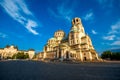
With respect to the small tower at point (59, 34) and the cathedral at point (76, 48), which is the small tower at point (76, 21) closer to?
the cathedral at point (76, 48)

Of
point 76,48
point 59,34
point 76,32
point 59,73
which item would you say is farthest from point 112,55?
point 59,73

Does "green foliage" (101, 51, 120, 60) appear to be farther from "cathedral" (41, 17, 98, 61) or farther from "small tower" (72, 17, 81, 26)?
"small tower" (72, 17, 81, 26)

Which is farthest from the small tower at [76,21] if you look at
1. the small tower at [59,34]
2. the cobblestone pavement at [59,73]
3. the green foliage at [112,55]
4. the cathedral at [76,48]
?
the cobblestone pavement at [59,73]

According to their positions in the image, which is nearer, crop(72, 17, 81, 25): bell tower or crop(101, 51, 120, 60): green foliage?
crop(101, 51, 120, 60): green foliage

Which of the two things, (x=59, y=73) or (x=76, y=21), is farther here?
(x=76, y=21)

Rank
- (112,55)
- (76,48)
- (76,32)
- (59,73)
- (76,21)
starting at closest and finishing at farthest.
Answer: (59,73), (76,48), (112,55), (76,32), (76,21)

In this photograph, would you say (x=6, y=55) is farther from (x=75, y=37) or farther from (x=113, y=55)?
(x=113, y=55)

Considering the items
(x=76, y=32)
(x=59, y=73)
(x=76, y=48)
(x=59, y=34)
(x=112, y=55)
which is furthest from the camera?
(x=59, y=34)

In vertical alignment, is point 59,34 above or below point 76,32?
above

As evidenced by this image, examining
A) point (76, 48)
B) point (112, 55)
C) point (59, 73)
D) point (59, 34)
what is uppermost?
point (59, 34)

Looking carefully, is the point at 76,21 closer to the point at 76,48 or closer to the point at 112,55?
the point at 76,48

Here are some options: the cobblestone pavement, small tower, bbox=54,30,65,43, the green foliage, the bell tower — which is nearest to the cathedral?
the bell tower

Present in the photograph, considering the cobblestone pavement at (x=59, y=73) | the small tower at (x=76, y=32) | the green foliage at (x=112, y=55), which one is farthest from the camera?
the small tower at (x=76, y=32)

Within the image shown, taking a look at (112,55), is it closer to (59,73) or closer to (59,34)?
(59,34)
